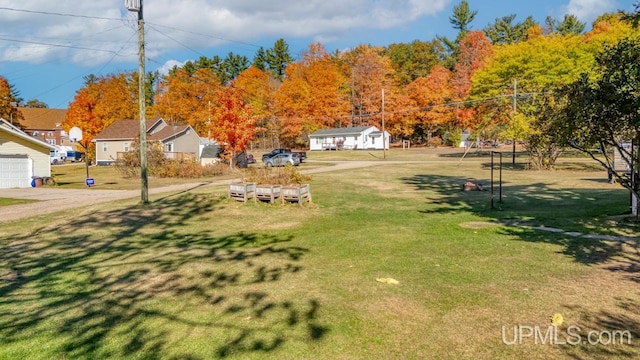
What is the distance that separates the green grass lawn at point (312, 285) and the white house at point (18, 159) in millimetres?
17209

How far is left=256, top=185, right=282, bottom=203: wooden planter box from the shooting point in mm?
15380

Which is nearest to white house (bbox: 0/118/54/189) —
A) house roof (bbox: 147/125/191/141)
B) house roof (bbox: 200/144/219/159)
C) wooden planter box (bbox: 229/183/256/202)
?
house roof (bbox: 200/144/219/159)

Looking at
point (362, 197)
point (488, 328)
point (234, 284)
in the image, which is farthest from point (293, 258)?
point (362, 197)

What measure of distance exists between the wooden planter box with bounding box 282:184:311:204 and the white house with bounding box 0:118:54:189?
2206 centimetres

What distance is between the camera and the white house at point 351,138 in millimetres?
66625

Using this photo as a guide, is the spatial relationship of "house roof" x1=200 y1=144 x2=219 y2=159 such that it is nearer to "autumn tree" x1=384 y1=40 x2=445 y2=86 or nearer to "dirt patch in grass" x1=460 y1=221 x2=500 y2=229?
"dirt patch in grass" x1=460 y1=221 x2=500 y2=229

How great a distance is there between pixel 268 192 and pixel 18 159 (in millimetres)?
21744

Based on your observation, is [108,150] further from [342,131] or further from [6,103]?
[342,131]

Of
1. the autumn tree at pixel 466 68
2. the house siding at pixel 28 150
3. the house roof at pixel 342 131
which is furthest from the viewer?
the house roof at pixel 342 131

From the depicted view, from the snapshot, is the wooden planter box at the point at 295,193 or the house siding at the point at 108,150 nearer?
the wooden planter box at the point at 295,193

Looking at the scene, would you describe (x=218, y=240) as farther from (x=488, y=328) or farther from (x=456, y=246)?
(x=488, y=328)

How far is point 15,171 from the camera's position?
89.3 ft

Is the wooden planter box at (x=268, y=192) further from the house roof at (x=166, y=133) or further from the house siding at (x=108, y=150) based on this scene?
the house siding at (x=108, y=150)

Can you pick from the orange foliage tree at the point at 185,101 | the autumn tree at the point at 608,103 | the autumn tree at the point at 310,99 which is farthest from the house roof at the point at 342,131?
the autumn tree at the point at 608,103
